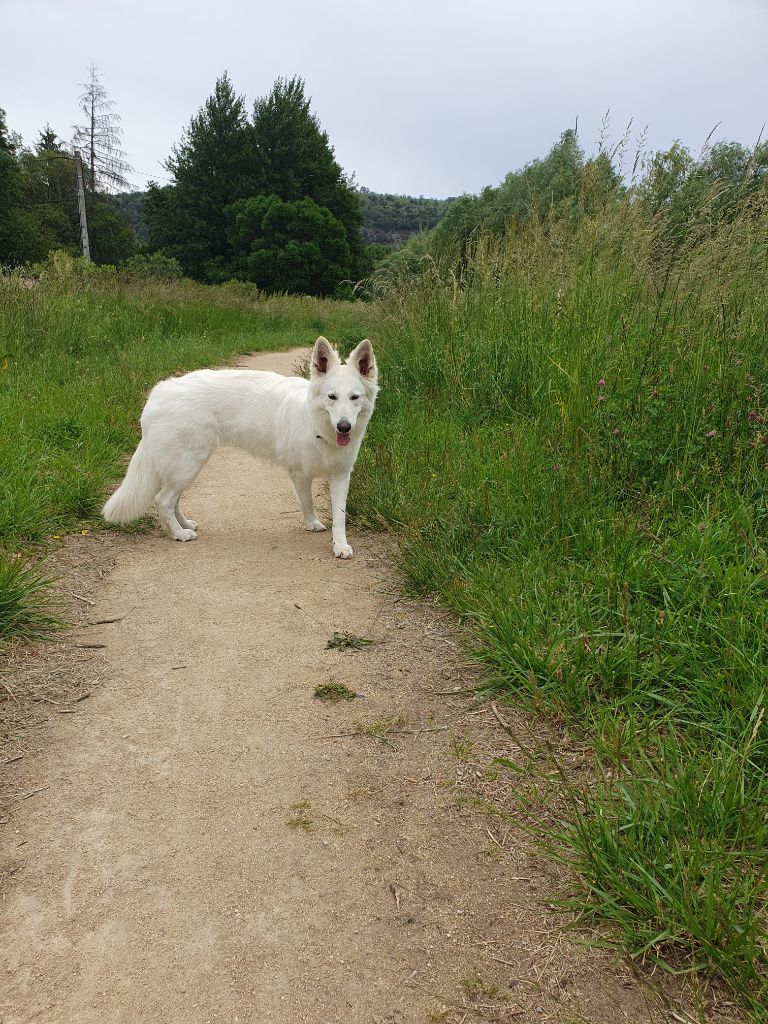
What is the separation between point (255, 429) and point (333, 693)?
8.23 ft

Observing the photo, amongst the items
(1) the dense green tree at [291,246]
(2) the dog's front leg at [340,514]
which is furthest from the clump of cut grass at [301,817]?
(1) the dense green tree at [291,246]

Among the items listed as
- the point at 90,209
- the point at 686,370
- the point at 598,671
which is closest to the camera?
the point at 598,671

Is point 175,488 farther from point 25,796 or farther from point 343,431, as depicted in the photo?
point 25,796

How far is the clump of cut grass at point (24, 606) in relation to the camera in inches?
114

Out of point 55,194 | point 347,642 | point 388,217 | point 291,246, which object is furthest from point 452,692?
point 388,217

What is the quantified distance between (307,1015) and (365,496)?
3570 millimetres

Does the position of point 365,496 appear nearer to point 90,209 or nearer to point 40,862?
point 40,862

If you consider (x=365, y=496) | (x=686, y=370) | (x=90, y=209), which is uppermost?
(x=90, y=209)

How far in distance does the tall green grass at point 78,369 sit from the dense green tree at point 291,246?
22.7m

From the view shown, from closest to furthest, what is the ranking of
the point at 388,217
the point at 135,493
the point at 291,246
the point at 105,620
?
1. the point at 105,620
2. the point at 135,493
3. the point at 291,246
4. the point at 388,217

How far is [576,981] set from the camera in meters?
1.50

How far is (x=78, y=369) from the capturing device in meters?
7.58

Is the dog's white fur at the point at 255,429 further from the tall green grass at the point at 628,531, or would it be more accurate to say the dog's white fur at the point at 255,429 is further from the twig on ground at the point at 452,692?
the twig on ground at the point at 452,692

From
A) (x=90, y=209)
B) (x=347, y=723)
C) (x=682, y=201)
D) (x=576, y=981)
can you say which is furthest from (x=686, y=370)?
(x=90, y=209)
